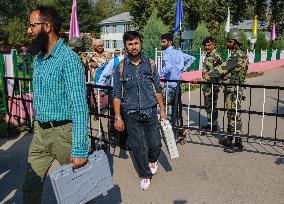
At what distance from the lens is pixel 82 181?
8.80 feet

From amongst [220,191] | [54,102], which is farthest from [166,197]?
[54,102]

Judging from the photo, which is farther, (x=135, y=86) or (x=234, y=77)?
(x=234, y=77)

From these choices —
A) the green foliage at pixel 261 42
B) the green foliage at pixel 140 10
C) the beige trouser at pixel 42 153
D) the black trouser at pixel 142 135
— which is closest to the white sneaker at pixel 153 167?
the black trouser at pixel 142 135

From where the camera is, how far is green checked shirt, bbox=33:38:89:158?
253 centimetres

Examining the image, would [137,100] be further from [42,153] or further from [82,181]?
[82,181]

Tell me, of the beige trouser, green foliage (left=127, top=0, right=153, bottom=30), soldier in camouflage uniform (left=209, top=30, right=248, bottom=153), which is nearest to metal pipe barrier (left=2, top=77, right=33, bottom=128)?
soldier in camouflage uniform (left=209, top=30, right=248, bottom=153)

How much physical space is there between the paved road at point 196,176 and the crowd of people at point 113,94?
0.26 meters

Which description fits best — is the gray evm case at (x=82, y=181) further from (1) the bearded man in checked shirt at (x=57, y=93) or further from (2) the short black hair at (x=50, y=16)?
(2) the short black hair at (x=50, y=16)

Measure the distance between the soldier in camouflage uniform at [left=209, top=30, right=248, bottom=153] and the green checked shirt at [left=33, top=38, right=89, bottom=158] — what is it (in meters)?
3.37

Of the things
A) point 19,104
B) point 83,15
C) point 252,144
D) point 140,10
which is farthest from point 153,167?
point 83,15

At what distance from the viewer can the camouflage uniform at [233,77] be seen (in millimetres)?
5422

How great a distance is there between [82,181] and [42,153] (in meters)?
0.47

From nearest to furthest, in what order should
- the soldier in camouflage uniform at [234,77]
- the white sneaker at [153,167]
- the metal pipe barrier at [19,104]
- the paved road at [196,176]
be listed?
1. the paved road at [196,176]
2. the white sneaker at [153,167]
3. the soldier in camouflage uniform at [234,77]
4. the metal pipe barrier at [19,104]

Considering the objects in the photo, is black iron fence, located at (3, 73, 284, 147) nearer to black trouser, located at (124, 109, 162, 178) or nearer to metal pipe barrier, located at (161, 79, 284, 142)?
metal pipe barrier, located at (161, 79, 284, 142)
